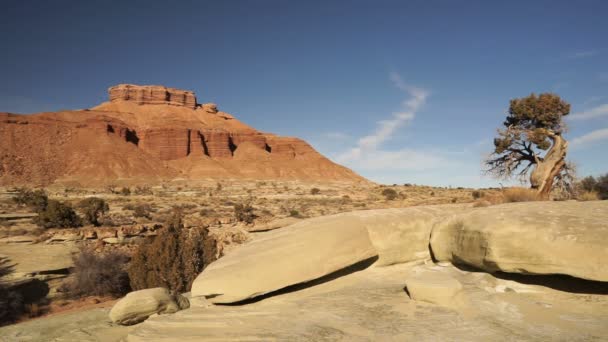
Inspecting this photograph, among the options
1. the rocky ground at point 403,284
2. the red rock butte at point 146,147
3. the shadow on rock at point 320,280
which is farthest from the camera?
the red rock butte at point 146,147

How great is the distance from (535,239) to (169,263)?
9.88 m

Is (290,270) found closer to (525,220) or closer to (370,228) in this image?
(370,228)

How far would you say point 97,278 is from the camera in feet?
37.9

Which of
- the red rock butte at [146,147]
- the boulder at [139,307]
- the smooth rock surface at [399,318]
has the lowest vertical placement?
the boulder at [139,307]

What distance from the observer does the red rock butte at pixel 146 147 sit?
64625mm

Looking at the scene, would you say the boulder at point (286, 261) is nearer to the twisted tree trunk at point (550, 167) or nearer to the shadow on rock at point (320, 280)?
the shadow on rock at point (320, 280)

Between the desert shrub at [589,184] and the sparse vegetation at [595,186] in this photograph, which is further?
the desert shrub at [589,184]

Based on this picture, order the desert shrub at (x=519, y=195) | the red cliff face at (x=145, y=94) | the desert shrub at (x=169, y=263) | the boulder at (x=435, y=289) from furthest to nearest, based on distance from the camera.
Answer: the red cliff face at (x=145, y=94)
the desert shrub at (x=169, y=263)
the desert shrub at (x=519, y=195)
the boulder at (x=435, y=289)

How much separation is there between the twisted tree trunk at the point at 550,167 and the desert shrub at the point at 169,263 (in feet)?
35.6

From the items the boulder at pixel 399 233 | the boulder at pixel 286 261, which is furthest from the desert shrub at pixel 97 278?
the boulder at pixel 399 233

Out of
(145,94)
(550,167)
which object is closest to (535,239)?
(550,167)

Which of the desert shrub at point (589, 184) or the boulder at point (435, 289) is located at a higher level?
the desert shrub at point (589, 184)

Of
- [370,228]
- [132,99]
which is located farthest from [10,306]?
[132,99]

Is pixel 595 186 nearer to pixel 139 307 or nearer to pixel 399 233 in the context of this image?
pixel 399 233
